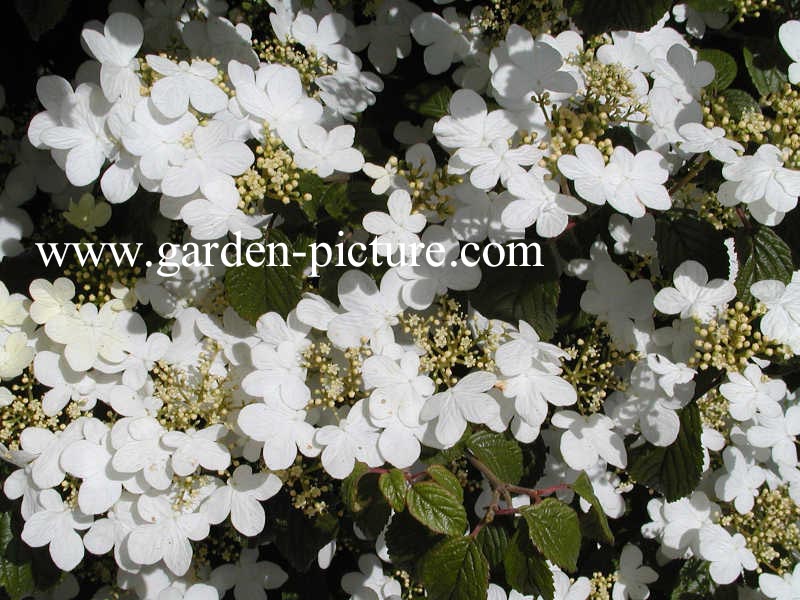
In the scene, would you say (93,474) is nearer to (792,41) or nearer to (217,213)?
(217,213)

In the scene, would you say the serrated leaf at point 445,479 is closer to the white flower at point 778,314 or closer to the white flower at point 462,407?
the white flower at point 462,407

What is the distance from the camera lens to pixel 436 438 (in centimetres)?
130

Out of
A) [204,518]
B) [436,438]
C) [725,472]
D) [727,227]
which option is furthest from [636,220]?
[204,518]

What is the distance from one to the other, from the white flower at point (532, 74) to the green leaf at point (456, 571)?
770mm

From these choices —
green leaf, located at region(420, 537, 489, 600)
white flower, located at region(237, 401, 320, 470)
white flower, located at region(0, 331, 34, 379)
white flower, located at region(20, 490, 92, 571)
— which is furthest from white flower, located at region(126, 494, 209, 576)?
green leaf, located at region(420, 537, 489, 600)

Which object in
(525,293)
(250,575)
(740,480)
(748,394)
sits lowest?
(250,575)

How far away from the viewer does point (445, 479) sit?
4.30ft

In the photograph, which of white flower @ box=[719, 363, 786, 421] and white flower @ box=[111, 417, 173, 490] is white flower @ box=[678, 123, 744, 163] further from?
white flower @ box=[111, 417, 173, 490]

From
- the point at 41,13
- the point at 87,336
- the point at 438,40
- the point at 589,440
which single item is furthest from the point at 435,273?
the point at 41,13

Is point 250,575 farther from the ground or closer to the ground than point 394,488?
closer to the ground

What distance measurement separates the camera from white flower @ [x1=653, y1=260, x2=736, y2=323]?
4.52ft

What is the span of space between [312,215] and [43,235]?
2.35 feet

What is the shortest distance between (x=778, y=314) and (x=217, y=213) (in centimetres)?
98

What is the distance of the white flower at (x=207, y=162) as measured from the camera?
4.12 ft
